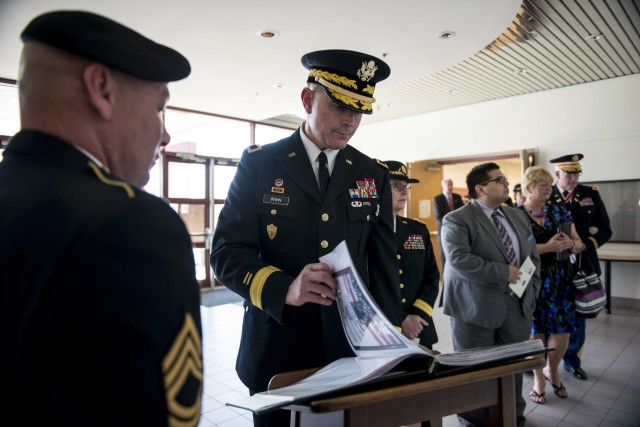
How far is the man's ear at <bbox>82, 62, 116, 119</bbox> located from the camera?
0.56m

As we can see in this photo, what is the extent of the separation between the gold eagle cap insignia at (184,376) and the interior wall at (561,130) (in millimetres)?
7416

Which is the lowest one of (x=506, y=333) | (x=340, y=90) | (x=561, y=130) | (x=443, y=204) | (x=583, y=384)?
(x=583, y=384)

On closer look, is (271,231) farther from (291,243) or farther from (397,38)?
(397,38)

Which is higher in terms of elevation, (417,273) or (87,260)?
(87,260)

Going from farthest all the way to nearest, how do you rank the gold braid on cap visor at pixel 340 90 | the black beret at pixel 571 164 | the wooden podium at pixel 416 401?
the black beret at pixel 571 164, the gold braid on cap visor at pixel 340 90, the wooden podium at pixel 416 401

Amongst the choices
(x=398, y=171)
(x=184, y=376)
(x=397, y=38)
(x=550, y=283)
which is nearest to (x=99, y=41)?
(x=184, y=376)

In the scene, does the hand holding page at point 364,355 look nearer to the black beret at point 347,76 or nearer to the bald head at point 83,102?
the bald head at point 83,102

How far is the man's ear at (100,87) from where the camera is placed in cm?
A: 56

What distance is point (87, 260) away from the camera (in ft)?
1.53

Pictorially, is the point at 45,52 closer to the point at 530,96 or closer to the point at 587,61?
the point at 587,61

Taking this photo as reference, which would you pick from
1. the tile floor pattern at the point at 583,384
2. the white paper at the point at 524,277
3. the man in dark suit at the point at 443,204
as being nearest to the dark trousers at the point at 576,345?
the tile floor pattern at the point at 583,384

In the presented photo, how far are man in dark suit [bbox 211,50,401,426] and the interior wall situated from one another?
641 cm

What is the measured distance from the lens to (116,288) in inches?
18.6

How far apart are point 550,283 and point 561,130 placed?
4.54m
